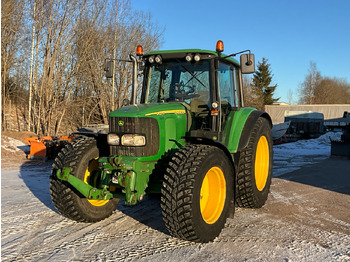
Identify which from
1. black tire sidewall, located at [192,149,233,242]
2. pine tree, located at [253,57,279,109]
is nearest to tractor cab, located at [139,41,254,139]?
black tire sidewall, located at [192,149,233,242]

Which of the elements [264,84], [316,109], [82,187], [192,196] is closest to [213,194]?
[192,196]

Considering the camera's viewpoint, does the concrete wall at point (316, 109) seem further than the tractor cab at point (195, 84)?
Yes

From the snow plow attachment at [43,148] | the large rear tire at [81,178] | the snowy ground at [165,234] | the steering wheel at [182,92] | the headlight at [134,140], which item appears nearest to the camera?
the snowy ground at [165,234]

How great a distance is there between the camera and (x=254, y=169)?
15.5 feet

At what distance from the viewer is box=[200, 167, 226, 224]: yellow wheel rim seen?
3.76 metres

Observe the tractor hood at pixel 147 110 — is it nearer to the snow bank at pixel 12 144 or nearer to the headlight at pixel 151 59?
the headlight at pixel 151 59

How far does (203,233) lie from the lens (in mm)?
3438

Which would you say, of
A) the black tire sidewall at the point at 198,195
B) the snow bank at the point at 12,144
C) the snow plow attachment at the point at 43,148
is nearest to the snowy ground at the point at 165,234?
the black tire sidewall at the point at 198,195

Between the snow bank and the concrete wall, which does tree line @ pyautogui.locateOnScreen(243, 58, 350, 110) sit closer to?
the concrete wall

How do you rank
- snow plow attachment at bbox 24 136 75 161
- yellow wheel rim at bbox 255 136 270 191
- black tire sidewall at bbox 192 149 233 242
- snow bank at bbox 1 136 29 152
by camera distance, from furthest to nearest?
snow bank at bbox 1 136 29 152 → snow plow attachment at bbox 24 136 75 161 → yellow wheel rim at bbox 255 136 270 191 → black tire sidewall at bbox 192 149 233 242

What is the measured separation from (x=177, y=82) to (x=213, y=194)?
5.68ft

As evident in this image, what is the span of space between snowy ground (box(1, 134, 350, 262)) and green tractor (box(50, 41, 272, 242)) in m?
0.22

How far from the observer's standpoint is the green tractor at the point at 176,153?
134 inches

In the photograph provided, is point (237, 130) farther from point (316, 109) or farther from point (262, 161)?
point (316, 109)
